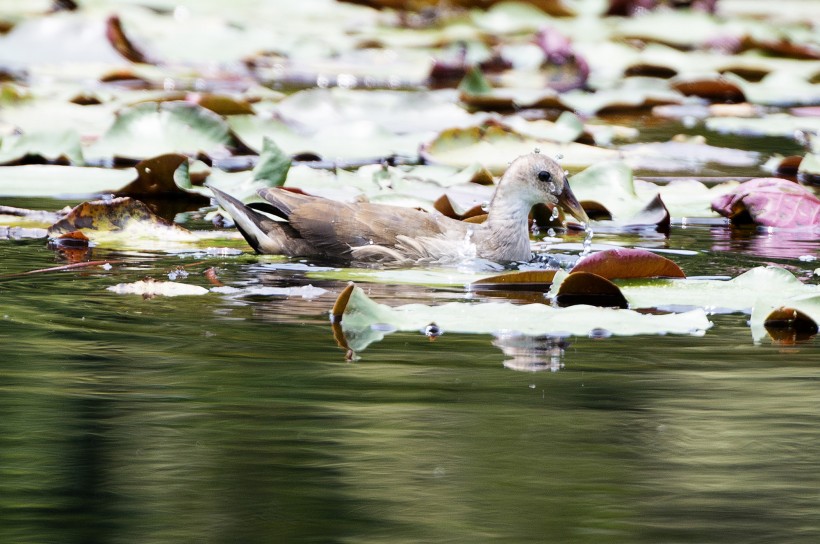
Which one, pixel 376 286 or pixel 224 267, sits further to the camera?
pixel 224 267

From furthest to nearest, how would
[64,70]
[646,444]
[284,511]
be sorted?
[64,70] → [646,444] → [284,511]

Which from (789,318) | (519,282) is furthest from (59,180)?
(789,318)

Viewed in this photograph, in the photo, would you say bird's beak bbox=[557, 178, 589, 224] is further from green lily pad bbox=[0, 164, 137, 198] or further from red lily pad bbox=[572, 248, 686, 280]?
green lily pad bbox=[0, 164, 137, 198]

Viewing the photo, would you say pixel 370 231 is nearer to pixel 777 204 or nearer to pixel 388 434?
pixel 777 204

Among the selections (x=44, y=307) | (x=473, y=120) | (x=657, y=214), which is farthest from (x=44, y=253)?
(x=473, y=120)

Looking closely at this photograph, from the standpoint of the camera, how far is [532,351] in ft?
12.7

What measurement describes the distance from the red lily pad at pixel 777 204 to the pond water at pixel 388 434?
7.58 feet

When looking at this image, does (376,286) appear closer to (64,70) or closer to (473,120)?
(473,120)

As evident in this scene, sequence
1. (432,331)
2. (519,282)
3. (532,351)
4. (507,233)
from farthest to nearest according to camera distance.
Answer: (507,233), (519,282), (432,331), (532,351)

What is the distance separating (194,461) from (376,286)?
2.27 metres

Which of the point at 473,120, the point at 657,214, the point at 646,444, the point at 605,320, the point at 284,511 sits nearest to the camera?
Answer: the point at 284,511

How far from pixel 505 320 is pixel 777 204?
9.47 ft

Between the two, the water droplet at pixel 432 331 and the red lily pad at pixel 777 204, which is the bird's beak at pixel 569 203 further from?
the water droplet at pixel 432 331

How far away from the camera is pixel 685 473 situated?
9.13 feet
